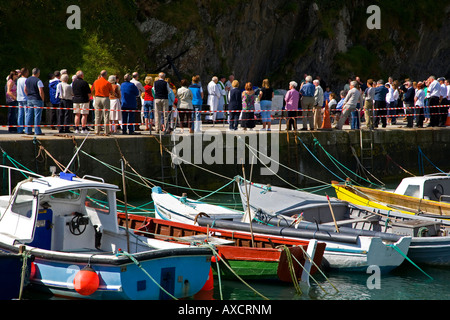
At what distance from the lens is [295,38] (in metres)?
35.5

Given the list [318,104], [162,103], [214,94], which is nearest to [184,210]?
[162,103]

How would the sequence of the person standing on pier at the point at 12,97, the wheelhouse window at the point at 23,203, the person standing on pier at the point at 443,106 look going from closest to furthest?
the wheelhouse window at the point at 23,203 < the person standing on pier at the point at 12,97 < the person standing on pier at the point at 443,106

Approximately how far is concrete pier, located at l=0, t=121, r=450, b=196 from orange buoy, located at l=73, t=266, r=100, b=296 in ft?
24.7

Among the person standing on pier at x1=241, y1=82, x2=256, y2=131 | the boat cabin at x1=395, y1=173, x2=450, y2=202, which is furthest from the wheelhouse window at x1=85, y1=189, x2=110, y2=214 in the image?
the person standing on pier at x1=241, y1=82, x2=256, y2=131

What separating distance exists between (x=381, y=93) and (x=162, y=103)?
8.72 m

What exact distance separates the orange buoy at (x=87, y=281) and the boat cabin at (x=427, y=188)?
30.4 ft

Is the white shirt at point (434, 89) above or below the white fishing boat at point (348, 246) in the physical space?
above

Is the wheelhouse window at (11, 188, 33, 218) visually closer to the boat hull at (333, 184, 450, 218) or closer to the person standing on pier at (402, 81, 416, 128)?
the boat hull at (333, 184, 450, 218)

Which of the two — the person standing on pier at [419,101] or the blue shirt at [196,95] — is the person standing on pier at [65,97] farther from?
the person standing on pier at [419,101]

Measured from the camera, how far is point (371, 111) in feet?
78.5

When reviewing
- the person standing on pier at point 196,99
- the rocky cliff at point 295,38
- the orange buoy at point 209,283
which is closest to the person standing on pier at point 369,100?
the person standing on pier at point 196,99

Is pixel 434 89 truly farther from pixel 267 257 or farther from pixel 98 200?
pixel 98 200

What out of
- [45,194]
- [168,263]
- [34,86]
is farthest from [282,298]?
[34,86]

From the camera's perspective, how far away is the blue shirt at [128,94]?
20.0 m
